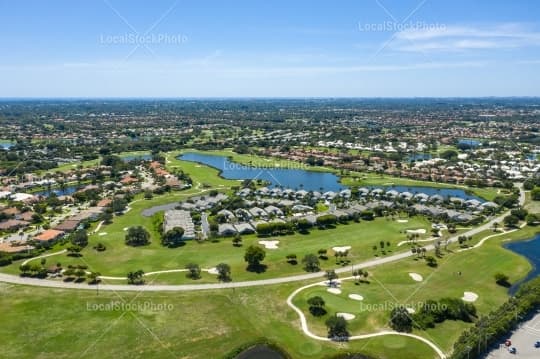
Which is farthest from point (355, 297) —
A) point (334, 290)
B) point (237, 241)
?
point (237, 241)

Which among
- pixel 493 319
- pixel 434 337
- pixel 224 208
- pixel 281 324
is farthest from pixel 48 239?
pixel 493 319

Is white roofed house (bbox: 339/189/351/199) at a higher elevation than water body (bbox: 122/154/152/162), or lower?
higher

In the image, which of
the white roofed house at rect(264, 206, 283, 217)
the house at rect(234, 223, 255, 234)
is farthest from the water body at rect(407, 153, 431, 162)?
the house at rect(234, 223, 255, 234)

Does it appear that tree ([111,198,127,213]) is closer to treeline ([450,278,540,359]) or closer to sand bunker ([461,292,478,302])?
sand bunker ([461,292,478,302])

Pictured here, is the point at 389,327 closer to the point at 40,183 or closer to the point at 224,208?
the point at 224,208

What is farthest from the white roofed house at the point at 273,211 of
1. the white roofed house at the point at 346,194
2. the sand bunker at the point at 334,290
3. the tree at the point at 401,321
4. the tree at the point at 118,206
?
the tree at the point at 401,321
